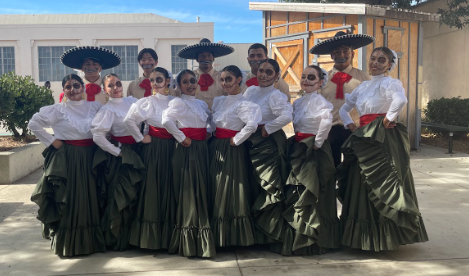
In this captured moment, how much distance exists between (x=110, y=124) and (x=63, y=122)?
46 cm

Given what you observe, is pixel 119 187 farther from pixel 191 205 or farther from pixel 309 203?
pixel 309 203

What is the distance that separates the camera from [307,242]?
3.93 m

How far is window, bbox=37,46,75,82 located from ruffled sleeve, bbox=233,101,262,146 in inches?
950

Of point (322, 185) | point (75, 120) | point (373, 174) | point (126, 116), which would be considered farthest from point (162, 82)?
point (373, 174)

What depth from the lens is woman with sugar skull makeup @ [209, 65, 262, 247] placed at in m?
3.98

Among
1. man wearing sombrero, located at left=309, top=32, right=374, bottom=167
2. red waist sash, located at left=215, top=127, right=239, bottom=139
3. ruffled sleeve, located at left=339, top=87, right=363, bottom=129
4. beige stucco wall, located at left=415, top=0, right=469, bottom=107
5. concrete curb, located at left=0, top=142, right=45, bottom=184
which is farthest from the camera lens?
beige stucco wall, located at left=415, top=0, right=469, bottom=107

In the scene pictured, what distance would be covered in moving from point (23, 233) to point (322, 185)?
11.0 ft

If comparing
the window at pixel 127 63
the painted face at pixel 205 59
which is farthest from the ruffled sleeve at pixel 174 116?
the window at pixel 127 63

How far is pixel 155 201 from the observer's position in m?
4.04

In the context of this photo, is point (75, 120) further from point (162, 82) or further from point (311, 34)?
point (311, 34)

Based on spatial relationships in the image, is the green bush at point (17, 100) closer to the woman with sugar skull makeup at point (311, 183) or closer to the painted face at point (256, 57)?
the painted face at point (256, 57)

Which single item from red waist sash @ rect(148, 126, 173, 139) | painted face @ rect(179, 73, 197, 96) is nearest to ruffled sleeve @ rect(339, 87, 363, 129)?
painted face @ rect(179, 73, 197, 96)

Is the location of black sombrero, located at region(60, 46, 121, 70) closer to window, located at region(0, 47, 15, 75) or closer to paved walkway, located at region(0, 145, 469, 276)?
paved walkway, located at region(0, 145, 469, 276)

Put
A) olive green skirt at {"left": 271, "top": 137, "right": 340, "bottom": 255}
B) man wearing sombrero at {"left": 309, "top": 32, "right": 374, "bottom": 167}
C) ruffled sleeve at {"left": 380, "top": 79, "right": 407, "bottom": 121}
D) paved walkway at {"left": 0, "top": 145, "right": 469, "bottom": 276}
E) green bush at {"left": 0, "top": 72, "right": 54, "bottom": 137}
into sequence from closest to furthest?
paved walkway at {"left": 0, "top": 145, "right": 469, "bottom": 276} < ruffled sleeve at {"left": 380, "top": 79, "right": 407, "bottom": 121} < olive green skirt at {"left": 271, "top": 137, "right": 340, "bottom": 255} < man wearing sombrero at {"left": 309, "top": 32, "right": 374, "bottom": 167} < green bush at {"left": 0, "top": 72, "right": 54, "bottom": 137}
